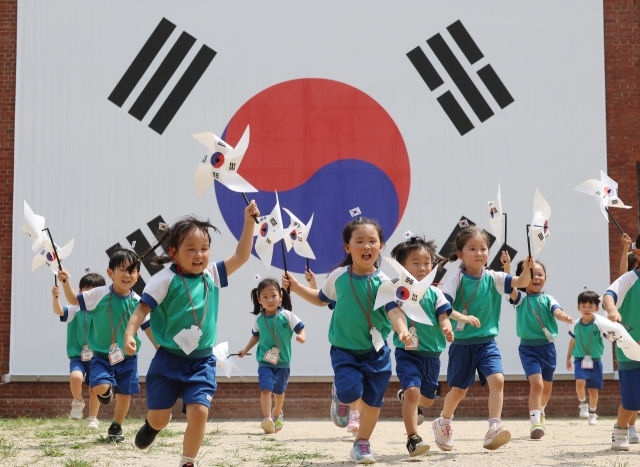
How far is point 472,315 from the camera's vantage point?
6520mm

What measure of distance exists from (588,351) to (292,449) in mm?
5311

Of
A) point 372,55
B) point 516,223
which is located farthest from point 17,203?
point 516,223

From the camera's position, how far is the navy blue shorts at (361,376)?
534 cm

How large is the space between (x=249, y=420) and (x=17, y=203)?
4.60 meters

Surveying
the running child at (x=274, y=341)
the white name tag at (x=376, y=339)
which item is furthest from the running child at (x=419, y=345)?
the running child at (x=274, y=341)

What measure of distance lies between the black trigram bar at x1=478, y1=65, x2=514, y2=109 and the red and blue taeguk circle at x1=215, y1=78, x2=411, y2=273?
151 centimetres

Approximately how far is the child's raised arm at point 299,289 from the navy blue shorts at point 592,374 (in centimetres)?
589

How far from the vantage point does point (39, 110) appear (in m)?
11.4

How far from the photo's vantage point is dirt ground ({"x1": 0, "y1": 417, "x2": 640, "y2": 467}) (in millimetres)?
5605

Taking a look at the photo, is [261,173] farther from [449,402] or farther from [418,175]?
[449,402]

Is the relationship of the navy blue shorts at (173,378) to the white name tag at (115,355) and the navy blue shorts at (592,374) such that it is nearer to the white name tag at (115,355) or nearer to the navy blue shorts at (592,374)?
the white name tag at (115,355)

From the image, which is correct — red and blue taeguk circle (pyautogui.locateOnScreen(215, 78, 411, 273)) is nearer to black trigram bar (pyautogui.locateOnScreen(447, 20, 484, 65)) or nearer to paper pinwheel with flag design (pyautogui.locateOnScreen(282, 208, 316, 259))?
black trigram bar (pyautogui.locateOnScreen(447, 20, 484, 65))

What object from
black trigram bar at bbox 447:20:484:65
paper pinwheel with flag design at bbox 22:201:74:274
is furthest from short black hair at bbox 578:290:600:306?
paper pinwheel with flag design at bbox 22:201:74:274

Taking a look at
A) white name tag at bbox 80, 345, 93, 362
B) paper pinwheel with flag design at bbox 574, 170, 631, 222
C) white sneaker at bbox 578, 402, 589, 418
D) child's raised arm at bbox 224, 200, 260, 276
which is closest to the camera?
child's raised arm at bbox 224, 200, 260, 276
